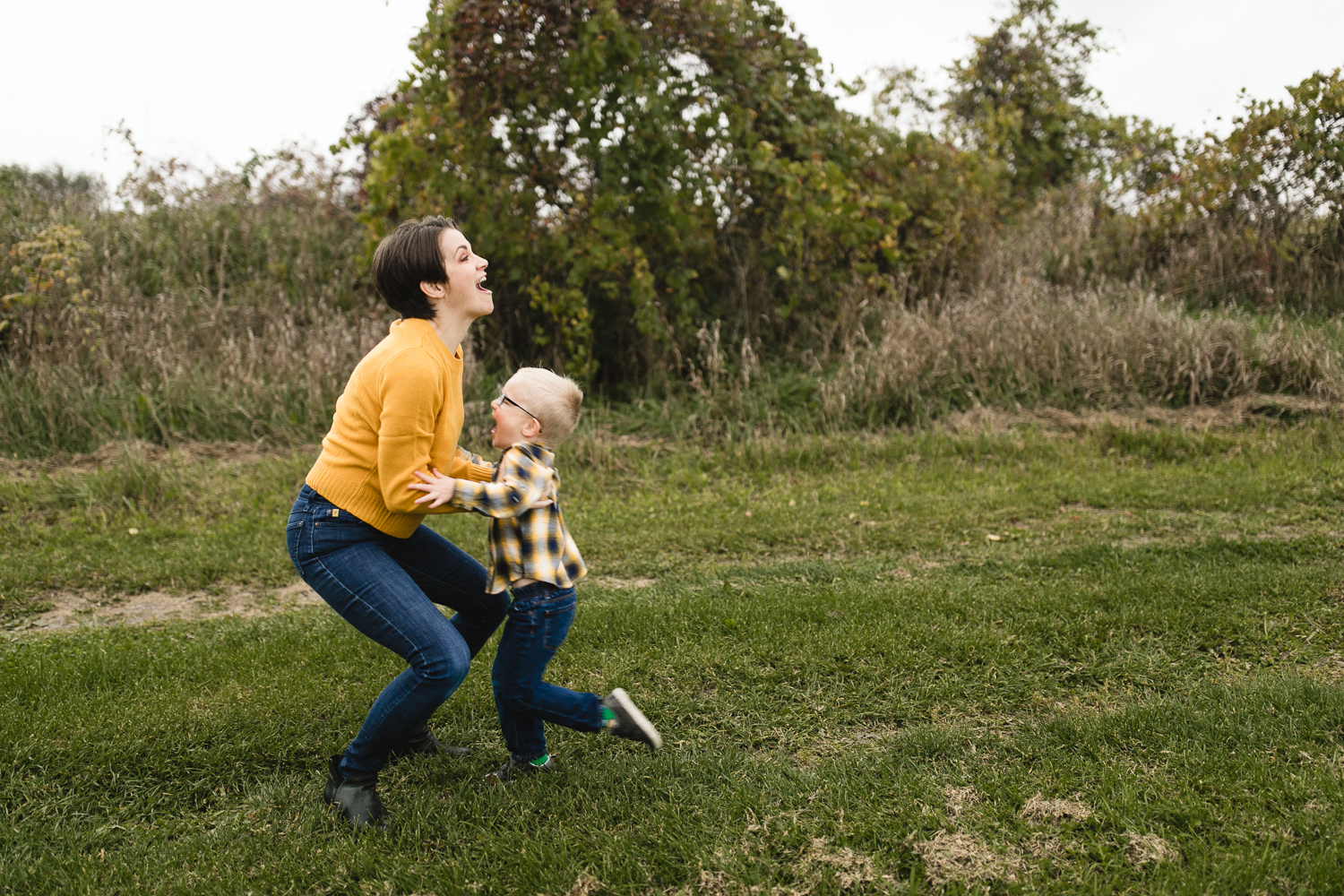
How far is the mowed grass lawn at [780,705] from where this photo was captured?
2.84 m

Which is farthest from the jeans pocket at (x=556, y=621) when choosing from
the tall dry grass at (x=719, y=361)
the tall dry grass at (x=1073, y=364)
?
the tall dry grass at (x=1073, y=364)

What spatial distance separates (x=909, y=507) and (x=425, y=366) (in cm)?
441

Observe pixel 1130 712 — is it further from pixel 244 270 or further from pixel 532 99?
pixel 244 270

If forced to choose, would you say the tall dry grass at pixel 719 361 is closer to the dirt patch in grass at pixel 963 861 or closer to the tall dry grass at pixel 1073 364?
the tall dry grass at pixel 1073 364

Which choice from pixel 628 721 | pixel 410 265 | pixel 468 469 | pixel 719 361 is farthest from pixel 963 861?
pixel 719 361

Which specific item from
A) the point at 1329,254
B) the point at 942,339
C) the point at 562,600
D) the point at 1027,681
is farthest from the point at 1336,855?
the point at 1329,254

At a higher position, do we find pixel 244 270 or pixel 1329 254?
pixel 1329 254

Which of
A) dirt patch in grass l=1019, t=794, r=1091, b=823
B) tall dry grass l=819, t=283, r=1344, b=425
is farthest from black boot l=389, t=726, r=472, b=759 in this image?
tall dry grass l=819, t=283, r=1344, b=425

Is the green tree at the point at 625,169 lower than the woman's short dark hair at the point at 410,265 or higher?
higher

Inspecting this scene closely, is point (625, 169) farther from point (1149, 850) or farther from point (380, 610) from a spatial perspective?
point (1149, 850)

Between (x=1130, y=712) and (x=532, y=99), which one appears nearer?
(x=1130, y=712)

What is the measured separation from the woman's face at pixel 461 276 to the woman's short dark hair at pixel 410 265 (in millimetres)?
19

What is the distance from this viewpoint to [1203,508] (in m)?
6.36

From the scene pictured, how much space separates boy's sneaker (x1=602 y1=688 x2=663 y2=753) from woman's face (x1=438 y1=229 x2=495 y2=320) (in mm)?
1319
